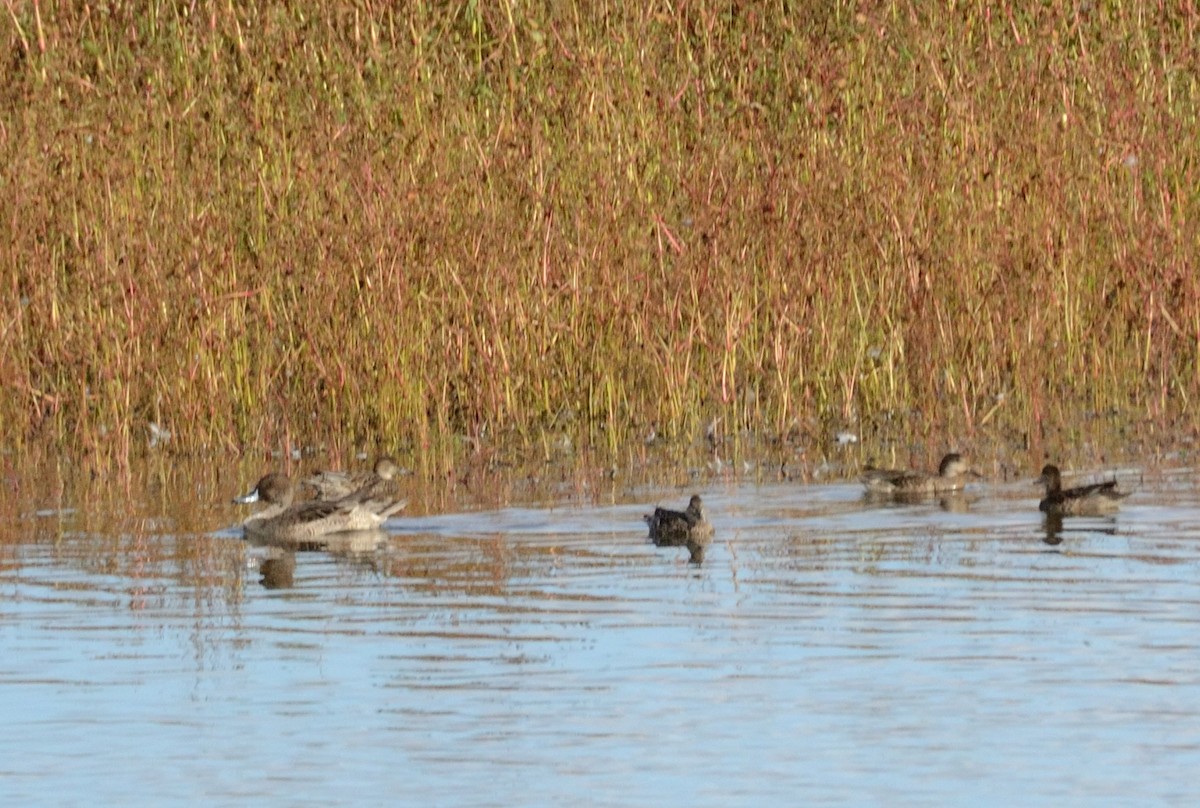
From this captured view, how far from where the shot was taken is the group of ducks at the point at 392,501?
36.7ft

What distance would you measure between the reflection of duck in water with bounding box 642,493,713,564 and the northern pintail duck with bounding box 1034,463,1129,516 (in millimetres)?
1679

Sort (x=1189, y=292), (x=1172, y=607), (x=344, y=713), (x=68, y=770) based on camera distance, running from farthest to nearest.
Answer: (x=1189, y=292), (x=1172, y=607), (x=344, y=713), (x=68, y=770)

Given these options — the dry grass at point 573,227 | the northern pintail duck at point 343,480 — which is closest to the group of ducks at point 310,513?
the northern pintail duck at point 343,480

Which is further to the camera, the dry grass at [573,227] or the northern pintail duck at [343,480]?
the dry grass at [573,227]

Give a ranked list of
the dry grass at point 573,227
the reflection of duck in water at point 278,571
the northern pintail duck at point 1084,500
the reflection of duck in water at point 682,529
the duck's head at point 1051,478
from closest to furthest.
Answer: the reflection of duck in water at point 278,571, the reflection of duck in water at point 682,529, the northern pintail duck at point 1084,500, the duck's head at point 1051,478, the dry grass at point 573,227

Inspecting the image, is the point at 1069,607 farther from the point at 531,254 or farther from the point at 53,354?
the point at 53,354

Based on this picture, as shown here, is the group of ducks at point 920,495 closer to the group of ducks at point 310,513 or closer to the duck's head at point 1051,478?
the duck's head at point 1051,478

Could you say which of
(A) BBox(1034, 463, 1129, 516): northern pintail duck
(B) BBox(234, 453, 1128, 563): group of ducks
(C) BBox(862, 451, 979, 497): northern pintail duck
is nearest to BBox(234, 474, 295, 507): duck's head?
(B) BBox(234, 453, 1128, 563): group of ducks

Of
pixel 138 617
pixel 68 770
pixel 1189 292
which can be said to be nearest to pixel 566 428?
pixel 1189 292

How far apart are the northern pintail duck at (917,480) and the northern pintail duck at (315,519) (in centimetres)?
241

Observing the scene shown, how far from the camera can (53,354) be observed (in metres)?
15.2

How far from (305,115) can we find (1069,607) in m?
7.67

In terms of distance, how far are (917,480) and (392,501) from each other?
2.60 meters

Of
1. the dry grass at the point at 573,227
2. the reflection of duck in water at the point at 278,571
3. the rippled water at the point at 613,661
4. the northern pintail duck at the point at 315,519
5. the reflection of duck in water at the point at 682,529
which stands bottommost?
the rippled water at the point at 613,661
